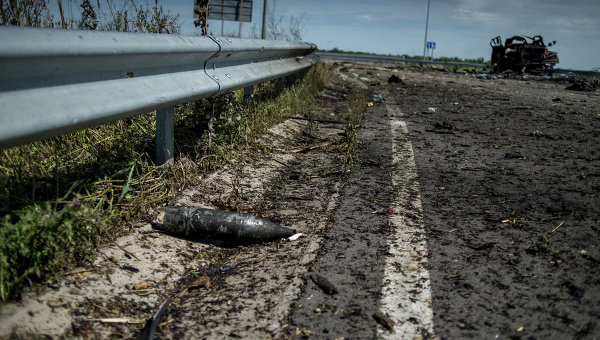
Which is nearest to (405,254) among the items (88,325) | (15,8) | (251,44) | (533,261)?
(533,261)

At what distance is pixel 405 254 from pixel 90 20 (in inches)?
135

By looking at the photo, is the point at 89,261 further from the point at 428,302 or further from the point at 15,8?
the point at 15,8

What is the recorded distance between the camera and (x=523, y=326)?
6.05ft

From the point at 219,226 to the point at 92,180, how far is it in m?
→ 0.87

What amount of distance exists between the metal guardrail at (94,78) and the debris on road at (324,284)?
4.15ft

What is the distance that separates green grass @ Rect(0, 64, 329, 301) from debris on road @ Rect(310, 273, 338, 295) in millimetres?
1089

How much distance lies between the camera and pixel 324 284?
86.2 inches

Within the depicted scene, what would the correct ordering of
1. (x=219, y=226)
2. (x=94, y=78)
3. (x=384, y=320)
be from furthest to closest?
(x=219, y=226)
(x=94, y=78)
(x=384, y=320)

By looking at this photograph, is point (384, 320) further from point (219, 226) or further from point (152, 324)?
point (219, 226)

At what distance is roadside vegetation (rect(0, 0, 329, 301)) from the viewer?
6.61 feet

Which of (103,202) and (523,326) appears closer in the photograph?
(523,326)

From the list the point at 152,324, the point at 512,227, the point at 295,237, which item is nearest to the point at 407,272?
the point at 295,237

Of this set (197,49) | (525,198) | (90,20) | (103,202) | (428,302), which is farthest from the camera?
(90,20)

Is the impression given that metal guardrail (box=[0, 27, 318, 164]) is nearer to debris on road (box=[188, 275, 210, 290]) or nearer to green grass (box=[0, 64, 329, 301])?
green grass (box=[0, 64, 329, 301])
